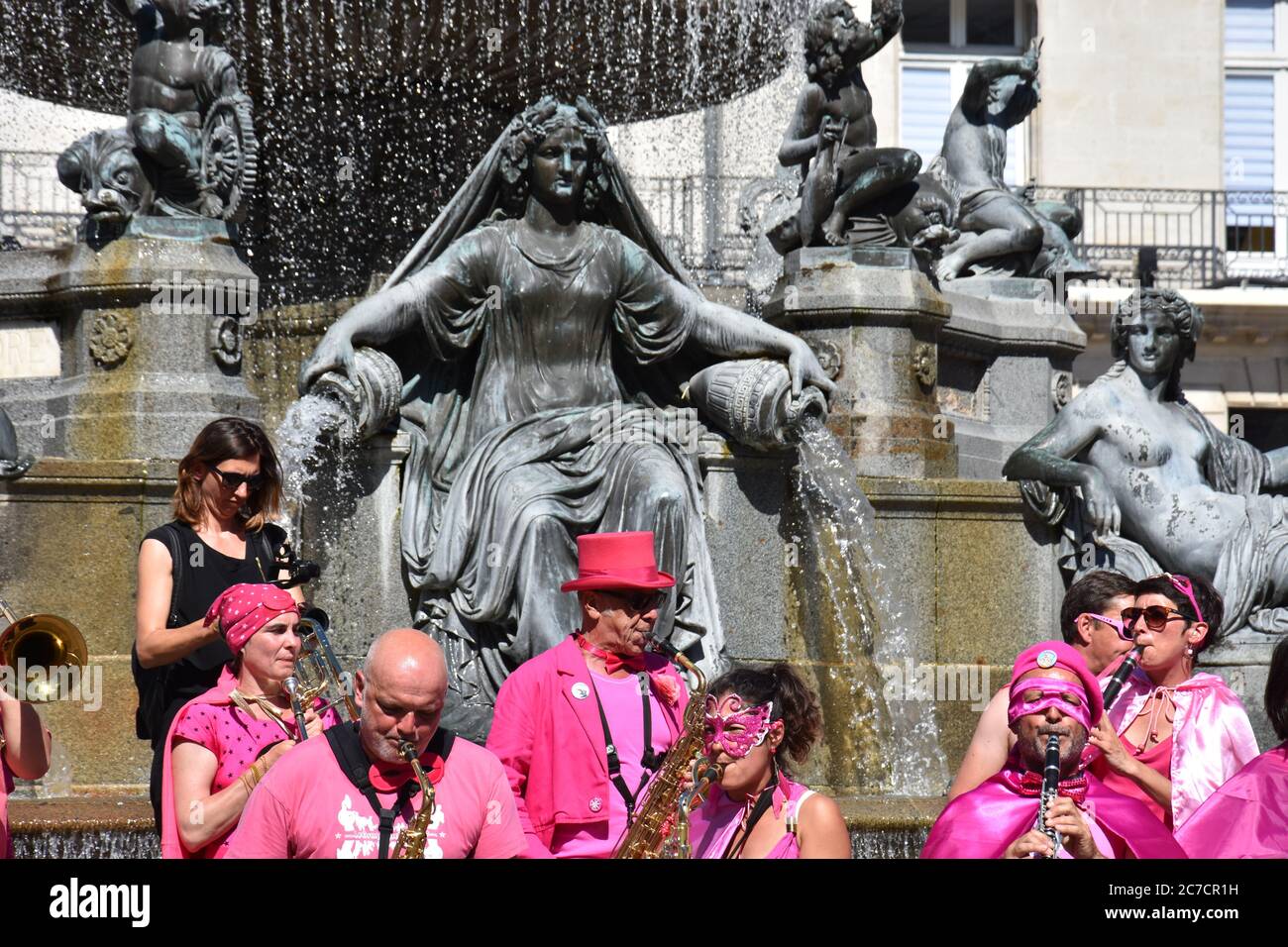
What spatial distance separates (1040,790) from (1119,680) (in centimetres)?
A: 100

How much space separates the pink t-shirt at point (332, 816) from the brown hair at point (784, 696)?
2.43 feet

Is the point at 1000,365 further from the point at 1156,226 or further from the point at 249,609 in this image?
the point at 1156,226

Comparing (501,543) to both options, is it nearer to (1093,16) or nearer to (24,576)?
(24,576)

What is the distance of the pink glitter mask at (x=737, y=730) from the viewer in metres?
5.21

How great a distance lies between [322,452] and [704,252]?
18.0 m

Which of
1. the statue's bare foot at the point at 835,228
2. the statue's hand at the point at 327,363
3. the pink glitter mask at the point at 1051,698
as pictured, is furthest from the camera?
the statue's bare foot at the point at 835,228

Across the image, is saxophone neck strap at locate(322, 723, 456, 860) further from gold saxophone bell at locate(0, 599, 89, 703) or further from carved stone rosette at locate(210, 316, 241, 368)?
carved stone rosette at locate(210, 316, 241, 368)

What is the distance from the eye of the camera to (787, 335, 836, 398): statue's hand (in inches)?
362

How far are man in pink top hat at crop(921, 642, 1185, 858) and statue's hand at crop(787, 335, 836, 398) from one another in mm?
4124

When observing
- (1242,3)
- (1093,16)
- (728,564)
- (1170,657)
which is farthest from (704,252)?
(1170,657)

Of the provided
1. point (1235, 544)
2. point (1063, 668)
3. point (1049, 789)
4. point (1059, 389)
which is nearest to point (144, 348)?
point (1235, 544)

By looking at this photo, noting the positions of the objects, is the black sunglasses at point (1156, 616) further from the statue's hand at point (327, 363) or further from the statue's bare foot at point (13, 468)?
the statue's bare foot at point (13, 468)

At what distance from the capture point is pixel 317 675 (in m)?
5.41

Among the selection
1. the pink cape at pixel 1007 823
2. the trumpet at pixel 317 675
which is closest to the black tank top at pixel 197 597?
the trumpet at pixel 317 675
